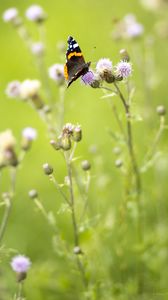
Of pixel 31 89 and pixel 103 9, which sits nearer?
pixel 31 89

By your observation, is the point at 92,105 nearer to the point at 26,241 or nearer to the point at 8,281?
the point at 26,241

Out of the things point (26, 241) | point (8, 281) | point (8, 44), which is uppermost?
point (8, 44)

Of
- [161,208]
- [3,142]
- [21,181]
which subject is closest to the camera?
[3,142]

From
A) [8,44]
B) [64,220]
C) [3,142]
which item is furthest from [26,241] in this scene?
[8,44]

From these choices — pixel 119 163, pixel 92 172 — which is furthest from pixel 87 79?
pixel 92 172

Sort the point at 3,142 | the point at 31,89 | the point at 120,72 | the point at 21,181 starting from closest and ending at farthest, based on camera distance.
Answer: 1. the point at 120,72
2. the point at 3,142
3. the point at 31,89
4. the point at 21,181

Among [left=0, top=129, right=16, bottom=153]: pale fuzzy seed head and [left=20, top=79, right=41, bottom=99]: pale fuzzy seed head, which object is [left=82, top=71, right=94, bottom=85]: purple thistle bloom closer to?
[left=0, top=129, right=16, bottom=153]: pale fuzzy seed head

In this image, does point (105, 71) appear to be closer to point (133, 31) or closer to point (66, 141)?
point (66, 141)

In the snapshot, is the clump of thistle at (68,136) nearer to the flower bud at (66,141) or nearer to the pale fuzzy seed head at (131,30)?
the flower bud at (66,141)
